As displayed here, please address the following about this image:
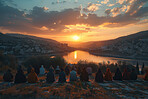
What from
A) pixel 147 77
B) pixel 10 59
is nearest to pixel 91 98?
pixel 147 77

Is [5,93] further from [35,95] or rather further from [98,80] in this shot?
[98,80]

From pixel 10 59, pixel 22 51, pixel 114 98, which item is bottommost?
pixel 114 98

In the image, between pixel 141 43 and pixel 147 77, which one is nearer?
pixel 147 77

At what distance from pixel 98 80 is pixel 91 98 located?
7.42 m

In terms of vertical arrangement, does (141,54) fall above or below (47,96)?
above

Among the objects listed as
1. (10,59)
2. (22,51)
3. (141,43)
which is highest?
(141,43)

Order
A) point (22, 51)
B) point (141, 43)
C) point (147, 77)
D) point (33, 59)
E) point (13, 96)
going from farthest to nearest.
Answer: point (141, 43)
point (22, 51)
point (33, 59)
point (147, 77)
point (13, 96)

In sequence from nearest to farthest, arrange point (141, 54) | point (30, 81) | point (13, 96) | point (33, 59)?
point (13, 96), point (30, 81), point (33, 59), point (141, 54)

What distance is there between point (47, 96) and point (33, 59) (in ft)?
144

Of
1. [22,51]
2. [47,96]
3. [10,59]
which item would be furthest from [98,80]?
[22,51]

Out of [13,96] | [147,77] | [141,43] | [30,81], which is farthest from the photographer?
[141,43]

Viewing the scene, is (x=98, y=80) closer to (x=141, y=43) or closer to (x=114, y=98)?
(x=114, y=98)

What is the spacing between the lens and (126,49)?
143 metres

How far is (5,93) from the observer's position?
10.2m
